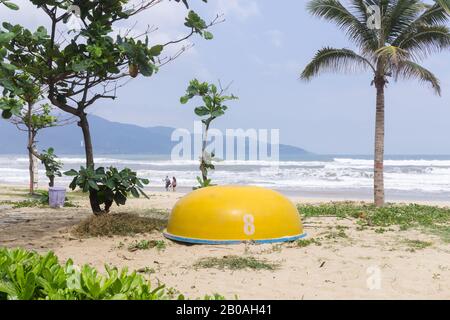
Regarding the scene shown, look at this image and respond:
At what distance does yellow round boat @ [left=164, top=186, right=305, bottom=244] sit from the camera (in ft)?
25.1

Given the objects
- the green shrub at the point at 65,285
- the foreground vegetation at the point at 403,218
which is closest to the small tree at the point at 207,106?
the foreground vegetation at the point at 403,218

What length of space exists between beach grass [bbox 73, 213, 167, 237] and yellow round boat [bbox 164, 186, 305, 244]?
3.53 ft

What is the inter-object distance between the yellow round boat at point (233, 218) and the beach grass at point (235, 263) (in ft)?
2.80

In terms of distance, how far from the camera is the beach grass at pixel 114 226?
28.8 feet

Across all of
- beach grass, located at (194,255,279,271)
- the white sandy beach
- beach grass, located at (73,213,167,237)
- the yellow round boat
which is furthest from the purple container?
beach grass, located at (194,255,279,271)

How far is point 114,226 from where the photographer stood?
29.4 feet

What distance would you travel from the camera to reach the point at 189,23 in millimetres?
9062

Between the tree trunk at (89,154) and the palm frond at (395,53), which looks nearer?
the tree trunk at (89,154)

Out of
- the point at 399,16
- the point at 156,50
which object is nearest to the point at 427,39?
the point at 399,16

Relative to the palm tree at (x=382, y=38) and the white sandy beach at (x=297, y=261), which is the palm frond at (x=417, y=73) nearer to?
the palm tree at (x=382, y=38)

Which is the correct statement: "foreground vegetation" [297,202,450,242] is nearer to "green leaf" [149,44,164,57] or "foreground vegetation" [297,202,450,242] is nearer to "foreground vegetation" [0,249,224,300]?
"green leaf" [149,44,164,57]

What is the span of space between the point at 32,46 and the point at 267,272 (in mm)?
6099

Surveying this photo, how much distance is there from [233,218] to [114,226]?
259 centimetres
